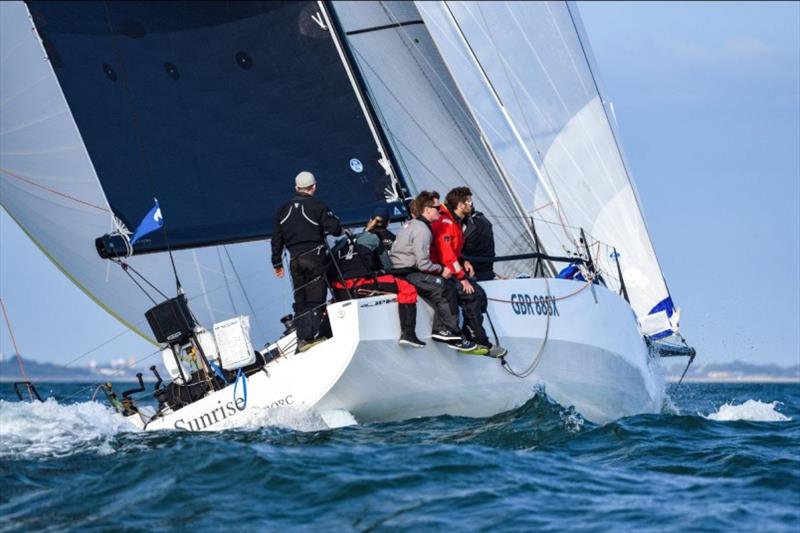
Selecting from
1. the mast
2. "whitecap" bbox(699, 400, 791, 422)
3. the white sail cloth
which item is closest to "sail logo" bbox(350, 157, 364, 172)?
the mast

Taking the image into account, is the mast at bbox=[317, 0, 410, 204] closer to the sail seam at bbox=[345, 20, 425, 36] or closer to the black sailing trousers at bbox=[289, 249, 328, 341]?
the sail seam at bbox=[345, 20, 425, 36]

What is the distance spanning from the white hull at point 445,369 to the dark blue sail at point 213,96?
5.65 feet

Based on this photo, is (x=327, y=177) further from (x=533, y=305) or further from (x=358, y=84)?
(x=533, y=305)

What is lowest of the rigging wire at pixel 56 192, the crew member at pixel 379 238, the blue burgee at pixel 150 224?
the crew member at pixel 379 238

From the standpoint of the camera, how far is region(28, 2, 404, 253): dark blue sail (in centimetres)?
1034

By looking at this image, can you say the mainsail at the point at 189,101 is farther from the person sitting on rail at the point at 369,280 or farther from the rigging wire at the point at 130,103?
the person sitting on rail at the point at 369,280

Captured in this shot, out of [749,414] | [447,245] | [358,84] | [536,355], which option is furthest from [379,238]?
[749,414]

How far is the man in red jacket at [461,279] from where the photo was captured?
8664 mm

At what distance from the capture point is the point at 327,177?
10.4m

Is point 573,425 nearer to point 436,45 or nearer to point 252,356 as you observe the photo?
point 252,356

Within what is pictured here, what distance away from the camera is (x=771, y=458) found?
8.01m

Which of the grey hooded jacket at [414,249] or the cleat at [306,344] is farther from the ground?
the grey hooded jacket at [414,249]

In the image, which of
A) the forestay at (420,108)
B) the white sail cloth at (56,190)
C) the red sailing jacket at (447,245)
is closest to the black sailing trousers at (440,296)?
the red sailing jacket at (447,245)

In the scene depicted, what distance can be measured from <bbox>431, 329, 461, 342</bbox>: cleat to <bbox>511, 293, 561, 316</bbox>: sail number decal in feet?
2.77
